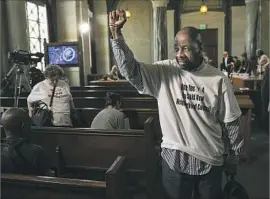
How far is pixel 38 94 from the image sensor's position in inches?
135

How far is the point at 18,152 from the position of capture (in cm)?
161

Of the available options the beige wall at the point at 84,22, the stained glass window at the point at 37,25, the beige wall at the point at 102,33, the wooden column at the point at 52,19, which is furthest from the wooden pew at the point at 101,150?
the beige wall at the point at 102,33

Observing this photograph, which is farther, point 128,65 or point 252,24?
point 252,24

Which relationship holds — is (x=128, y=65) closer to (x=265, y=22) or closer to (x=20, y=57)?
(x=20, y=57)

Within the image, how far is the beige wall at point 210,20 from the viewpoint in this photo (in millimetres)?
11016

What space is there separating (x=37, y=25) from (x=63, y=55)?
1.54 metres

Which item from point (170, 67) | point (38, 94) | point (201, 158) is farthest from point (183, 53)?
point (38, 94)

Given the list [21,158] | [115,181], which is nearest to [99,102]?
[21,158]

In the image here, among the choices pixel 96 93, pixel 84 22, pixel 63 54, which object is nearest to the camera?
pixel 96 93

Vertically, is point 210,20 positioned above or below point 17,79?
above

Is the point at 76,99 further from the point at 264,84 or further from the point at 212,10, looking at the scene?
the point at 212,10

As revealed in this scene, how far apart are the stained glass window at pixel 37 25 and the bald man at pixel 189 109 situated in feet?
22.4

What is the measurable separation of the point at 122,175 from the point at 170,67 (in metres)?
0.57

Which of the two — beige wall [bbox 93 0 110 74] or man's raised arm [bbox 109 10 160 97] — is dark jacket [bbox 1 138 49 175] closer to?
man's raised arm [bbox 109 10 160 97]
